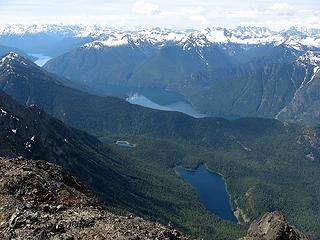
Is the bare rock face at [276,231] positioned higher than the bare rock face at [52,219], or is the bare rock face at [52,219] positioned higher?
the bare rock face at [52,219]

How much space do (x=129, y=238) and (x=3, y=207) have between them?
14.5m

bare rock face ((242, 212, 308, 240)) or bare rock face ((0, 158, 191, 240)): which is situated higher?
bare rock face ((0, 158, 191, 240))

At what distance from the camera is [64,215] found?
49.5m

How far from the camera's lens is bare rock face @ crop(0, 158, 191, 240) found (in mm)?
45375

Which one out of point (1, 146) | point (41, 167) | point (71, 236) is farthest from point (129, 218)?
point (1, 146)

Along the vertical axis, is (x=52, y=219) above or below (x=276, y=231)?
above

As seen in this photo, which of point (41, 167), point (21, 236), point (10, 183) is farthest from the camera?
point (41, 167)

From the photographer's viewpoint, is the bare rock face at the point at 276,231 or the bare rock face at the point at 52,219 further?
the bare rock face at the point at 276,231

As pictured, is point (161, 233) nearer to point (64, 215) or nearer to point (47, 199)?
point (64, 215)

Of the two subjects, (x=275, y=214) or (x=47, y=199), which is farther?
(x=275, y=214)

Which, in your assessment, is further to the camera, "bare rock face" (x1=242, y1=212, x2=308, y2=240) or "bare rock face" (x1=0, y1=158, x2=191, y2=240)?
"bare rock face" (x1=242, y1=212, x2=308, y2=240)

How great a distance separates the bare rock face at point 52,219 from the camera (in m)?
45.4

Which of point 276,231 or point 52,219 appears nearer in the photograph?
point 52,219

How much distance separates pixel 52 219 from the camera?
4747cm
